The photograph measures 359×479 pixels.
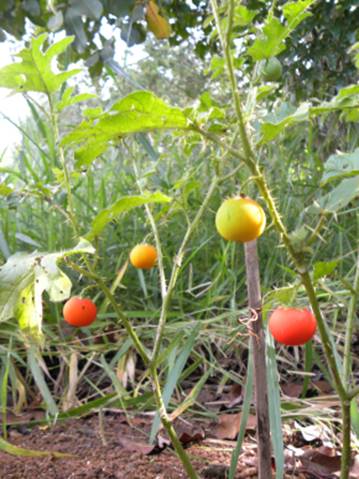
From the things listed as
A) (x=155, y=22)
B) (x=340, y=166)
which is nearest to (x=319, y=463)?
(x=340, y=166)

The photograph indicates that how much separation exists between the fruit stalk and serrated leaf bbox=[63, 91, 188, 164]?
27 centimetres

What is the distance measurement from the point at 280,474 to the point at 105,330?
1014 mm

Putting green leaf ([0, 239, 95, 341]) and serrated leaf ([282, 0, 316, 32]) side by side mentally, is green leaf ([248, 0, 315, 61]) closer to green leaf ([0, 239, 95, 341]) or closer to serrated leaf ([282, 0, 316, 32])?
serrated leaf ([282, 0, 316, 32])

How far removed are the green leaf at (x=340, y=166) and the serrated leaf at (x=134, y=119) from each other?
0.56ft

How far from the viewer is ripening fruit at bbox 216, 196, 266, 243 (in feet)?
1.94

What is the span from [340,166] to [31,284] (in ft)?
1.22

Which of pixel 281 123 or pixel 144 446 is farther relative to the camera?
pixel 144 446

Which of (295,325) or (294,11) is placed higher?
(294,11)

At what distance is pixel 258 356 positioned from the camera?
0.81m

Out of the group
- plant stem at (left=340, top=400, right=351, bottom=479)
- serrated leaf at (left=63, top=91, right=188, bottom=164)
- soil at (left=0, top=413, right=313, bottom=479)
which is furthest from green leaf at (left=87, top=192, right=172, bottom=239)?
soil at (left=0, top=413, right=313, bottom=479)

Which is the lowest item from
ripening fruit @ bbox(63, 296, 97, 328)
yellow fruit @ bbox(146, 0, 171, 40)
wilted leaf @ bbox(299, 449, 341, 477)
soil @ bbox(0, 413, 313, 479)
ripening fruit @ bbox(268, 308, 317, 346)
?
wilted leaf @ bbox(299, 449, 341, 477)

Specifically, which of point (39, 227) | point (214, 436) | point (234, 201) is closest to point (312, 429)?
point (214, 436)

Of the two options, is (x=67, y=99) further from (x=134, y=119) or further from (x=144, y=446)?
(x=144, y=446)

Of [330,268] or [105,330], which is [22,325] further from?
[105,330]
